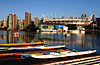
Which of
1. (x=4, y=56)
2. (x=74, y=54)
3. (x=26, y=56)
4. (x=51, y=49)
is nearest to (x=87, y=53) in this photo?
(x=74, y=54)

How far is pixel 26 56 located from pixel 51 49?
12431 mm

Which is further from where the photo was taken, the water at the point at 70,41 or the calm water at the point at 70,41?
the calm water at the point at 70,41

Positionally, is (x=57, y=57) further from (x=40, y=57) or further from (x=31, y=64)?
(x=31, y=64)

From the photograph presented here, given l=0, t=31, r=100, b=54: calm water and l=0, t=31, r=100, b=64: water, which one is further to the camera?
l=0, t=31, r=100, b=54: calm water

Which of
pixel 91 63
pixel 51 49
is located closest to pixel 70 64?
pixel 91 63

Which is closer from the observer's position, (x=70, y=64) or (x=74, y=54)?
(x=70, y=64)

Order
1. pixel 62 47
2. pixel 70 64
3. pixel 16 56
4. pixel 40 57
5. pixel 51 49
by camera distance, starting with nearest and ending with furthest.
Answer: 1. pixel 70 64
2. pixel 40 57
3. pixel 16 56
4. pixel 51 49
5. pixel 62 47

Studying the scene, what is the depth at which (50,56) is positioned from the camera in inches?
1006

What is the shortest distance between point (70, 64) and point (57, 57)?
6015 millimetres

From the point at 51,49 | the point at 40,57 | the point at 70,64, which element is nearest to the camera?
the point at 70,64

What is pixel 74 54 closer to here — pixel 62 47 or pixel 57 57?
pixel 57 57

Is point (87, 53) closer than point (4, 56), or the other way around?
point (4, 56)

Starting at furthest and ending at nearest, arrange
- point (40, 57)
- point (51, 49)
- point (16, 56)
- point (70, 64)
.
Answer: point (51, 49) < point (16, 56) < point (40, 57) < point (70, 64)

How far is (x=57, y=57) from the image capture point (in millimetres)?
25891
